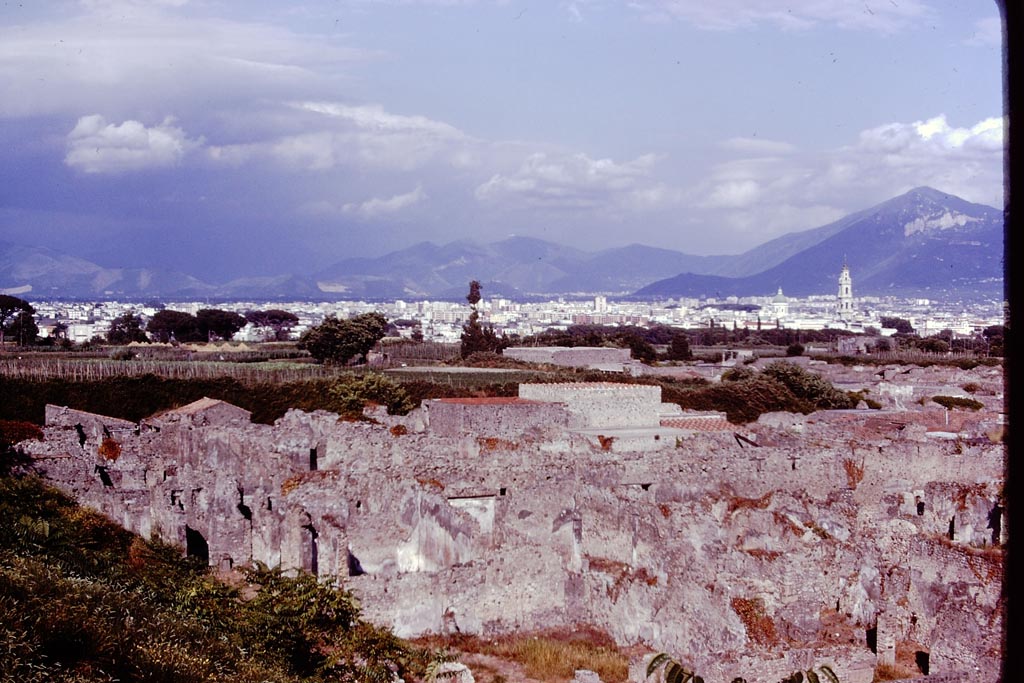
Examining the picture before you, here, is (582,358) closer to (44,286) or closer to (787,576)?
(787,576)

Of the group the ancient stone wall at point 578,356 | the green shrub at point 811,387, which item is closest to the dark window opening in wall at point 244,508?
the green shrub at point 811,387

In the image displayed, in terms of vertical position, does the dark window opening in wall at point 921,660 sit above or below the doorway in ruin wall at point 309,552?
below

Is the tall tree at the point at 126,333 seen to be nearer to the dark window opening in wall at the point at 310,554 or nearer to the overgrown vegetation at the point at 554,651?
the dark window opening in wall at the point at 310,554

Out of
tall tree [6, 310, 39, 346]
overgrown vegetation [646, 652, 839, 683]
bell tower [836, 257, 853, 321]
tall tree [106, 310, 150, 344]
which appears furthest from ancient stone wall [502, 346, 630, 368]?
bell tower [836, 257, 853, 321]

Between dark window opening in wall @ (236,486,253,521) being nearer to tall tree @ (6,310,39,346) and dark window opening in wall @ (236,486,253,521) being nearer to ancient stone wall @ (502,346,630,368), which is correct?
ancient stone wall @ (502,346,630,368)

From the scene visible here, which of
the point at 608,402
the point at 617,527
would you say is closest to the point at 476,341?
the point at 608,402

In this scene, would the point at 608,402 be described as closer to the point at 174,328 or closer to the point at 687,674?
the point at 687,674
